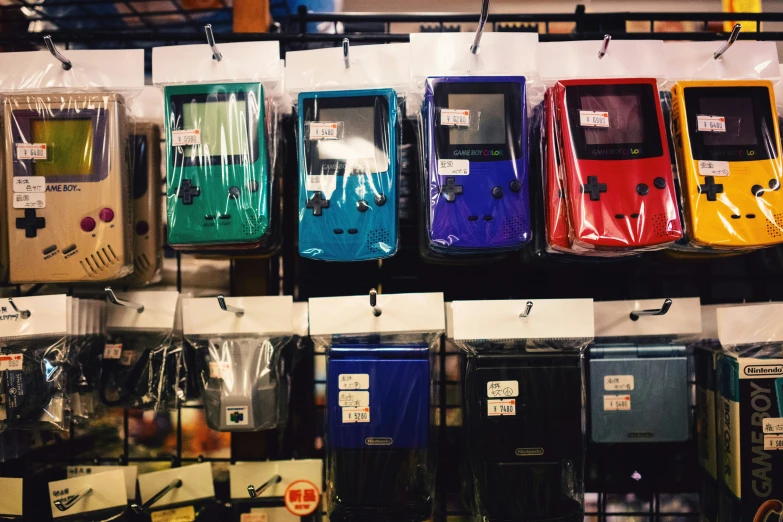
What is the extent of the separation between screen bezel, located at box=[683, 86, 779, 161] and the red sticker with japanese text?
4.46 feet

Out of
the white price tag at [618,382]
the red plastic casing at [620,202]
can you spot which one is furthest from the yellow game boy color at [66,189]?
the white price tag at [618,382]

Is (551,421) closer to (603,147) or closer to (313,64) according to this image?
(603,147)

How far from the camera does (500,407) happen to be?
1354 millimetres

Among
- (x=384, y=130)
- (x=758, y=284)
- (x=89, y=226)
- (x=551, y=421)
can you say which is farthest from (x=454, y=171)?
(x=758, y=284)

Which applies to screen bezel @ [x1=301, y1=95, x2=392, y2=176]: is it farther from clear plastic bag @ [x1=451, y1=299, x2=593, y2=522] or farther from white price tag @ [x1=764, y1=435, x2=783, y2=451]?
white price tag @ [x1=764, y1=435, x2=783, y2=451]

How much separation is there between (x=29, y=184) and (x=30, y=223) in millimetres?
104

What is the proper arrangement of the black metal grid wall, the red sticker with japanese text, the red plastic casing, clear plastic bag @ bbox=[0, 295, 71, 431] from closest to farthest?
1. the red plastic casing
2. clear plastic bag @ bbox=[0, 295, 71, 431]
3. the red sticker with japanese text
4. the black metal grid wall

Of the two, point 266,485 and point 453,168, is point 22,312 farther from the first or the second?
point 453,168

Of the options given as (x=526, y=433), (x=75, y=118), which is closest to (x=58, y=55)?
(x=75, y=118)

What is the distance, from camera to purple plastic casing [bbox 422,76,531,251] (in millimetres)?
1350

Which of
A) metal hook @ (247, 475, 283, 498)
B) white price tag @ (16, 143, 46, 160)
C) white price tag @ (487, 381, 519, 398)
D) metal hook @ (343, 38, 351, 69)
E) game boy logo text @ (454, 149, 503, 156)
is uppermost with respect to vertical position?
metal hook @ (343, 38, 351, 69)

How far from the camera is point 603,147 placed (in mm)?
1375

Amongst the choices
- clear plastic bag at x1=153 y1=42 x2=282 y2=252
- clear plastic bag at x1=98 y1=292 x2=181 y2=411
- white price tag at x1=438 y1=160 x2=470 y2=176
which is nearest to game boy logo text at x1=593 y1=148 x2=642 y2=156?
white price tag at x1=438 y1=160 x2=470 y2=176

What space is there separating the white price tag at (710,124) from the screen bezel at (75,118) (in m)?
1.55
